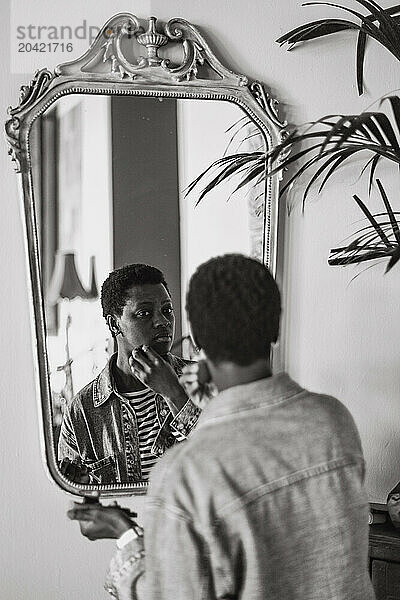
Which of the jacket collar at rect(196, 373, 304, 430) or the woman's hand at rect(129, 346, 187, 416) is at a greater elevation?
the jacket collar at rect(196, 373, 304, 430)

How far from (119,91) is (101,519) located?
52.1 inches

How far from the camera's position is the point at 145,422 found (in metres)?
2.38

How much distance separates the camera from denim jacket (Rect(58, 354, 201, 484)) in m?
2.34

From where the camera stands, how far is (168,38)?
2.39 metres

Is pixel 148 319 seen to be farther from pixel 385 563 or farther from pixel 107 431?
pixel 385 563

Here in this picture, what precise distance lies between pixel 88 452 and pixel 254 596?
109 centimetres

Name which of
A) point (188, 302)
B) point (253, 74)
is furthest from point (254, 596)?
point (253, 74)

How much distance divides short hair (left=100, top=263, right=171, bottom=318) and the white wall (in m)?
0.24

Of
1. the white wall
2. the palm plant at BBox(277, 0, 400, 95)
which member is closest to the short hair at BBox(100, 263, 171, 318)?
the white wall

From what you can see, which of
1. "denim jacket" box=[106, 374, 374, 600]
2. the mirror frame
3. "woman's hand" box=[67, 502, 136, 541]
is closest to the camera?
"denim jacket" box=[106, 374, 374, 600]

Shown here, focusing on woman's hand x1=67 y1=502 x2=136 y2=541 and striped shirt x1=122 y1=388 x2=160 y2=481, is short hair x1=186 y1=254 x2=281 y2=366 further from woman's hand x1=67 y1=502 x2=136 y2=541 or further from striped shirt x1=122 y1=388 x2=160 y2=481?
striped shirt x1=122 y1=388 x2=160 y2=481

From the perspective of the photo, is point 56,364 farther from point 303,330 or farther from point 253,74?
point 253,74

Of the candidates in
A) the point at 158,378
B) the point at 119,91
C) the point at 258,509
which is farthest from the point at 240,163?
the point at 258,509

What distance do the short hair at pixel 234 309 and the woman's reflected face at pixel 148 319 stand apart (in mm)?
992
